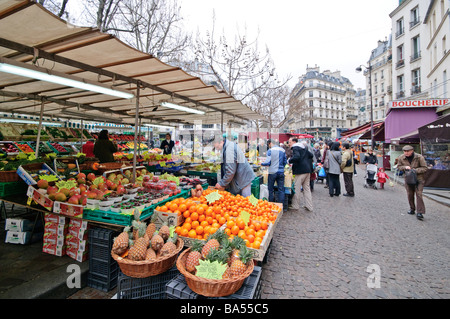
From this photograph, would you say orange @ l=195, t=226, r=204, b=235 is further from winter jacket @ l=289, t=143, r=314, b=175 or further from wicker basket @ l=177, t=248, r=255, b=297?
winter jacket @ l=289, t=143, r=314, b=175

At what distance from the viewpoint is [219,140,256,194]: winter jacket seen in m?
4.80

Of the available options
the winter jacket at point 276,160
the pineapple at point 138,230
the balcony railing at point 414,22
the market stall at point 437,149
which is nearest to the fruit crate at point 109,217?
the pineapple at point 138,230

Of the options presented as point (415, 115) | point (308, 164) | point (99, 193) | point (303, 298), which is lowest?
point (303, 298)

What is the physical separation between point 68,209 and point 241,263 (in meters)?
2.69

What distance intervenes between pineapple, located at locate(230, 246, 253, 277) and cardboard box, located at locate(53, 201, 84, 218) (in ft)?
7.83

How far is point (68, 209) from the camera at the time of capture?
10.8ft

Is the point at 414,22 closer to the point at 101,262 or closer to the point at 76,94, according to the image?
the point at 76,94

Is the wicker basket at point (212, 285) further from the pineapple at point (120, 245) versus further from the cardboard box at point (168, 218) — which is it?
the cardboard box at point (168, 218)

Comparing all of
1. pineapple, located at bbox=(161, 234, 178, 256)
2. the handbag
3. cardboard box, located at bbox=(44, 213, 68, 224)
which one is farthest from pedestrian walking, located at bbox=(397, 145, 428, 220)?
cardboard box, located at bbox=(44, 213, 68, 224)

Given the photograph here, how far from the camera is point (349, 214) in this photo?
6621mm
